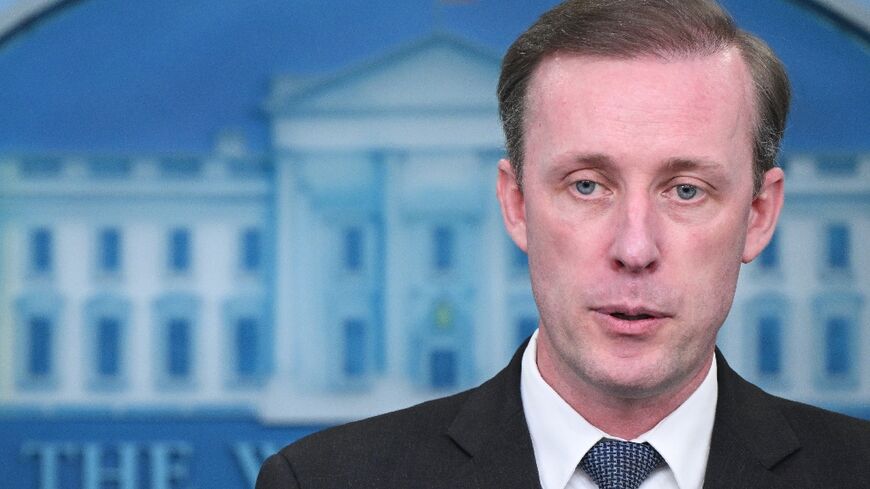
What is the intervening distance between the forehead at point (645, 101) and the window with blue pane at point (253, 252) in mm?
1396

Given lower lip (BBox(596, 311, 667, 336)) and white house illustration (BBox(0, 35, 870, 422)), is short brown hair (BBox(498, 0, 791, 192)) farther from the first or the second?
white house illustration (BBox(0, 35, 870, 422))

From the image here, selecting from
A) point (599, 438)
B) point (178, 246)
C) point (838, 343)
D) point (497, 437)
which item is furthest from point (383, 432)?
point (838, 343)

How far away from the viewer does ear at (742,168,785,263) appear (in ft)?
6.59

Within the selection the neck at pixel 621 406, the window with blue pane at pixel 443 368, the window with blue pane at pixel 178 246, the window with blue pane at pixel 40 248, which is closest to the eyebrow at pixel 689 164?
the neck at pixel 621 406

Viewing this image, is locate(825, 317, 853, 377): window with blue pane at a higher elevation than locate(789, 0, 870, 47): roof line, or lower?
lower

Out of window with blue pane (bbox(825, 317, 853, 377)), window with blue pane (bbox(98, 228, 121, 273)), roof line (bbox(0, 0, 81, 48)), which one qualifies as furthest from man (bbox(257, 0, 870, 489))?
roof line (bbox(0, 0, 81, 48))

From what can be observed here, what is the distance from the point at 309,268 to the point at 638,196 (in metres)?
1.48

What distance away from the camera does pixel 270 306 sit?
311cm

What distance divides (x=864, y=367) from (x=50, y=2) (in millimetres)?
2515

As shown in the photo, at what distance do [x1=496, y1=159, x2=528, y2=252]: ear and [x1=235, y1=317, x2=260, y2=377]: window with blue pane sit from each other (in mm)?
1231

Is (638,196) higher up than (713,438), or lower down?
higher up

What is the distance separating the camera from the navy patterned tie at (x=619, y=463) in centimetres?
187

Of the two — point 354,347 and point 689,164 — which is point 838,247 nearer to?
point 354,347

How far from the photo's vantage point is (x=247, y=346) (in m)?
3.13
